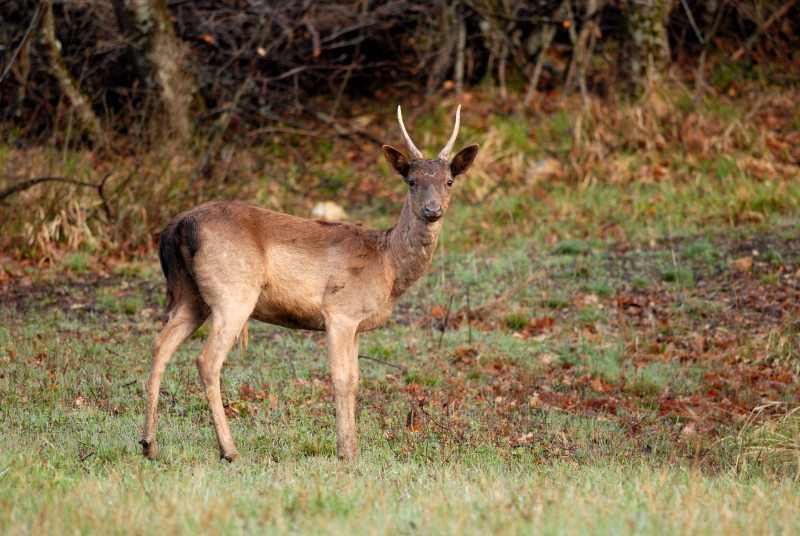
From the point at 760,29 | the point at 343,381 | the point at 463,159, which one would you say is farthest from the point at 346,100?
the point at 343,381

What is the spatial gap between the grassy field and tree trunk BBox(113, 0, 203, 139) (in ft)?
7.34

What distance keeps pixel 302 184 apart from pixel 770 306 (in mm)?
8287

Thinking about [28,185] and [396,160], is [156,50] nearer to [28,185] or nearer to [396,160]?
[28,185]

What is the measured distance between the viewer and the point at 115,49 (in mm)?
16312

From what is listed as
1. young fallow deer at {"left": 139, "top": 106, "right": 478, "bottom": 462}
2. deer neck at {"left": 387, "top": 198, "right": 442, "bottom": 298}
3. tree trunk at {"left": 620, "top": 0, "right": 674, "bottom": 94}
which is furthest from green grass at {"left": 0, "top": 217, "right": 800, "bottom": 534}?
tree trunk at {"left": 620, "top": 0, "right": 674, "bottom": 94}

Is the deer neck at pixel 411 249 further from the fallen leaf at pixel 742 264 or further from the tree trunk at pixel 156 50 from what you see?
the tree trunk at pixel 156 50

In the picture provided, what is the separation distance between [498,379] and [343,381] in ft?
8.90

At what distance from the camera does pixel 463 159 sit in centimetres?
717

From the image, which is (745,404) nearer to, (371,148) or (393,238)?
(393,238)

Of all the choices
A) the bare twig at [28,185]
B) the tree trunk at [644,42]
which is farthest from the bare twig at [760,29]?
the bare twig at [28,185]

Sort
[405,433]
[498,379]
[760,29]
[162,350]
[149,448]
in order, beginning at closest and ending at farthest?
[149,448], [162,350], [405,433], [498,379], [760,29]

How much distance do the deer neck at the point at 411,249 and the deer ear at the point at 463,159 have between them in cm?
58

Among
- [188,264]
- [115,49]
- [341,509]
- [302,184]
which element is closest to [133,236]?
[302,184]

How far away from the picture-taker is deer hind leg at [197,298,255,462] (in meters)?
6.09
